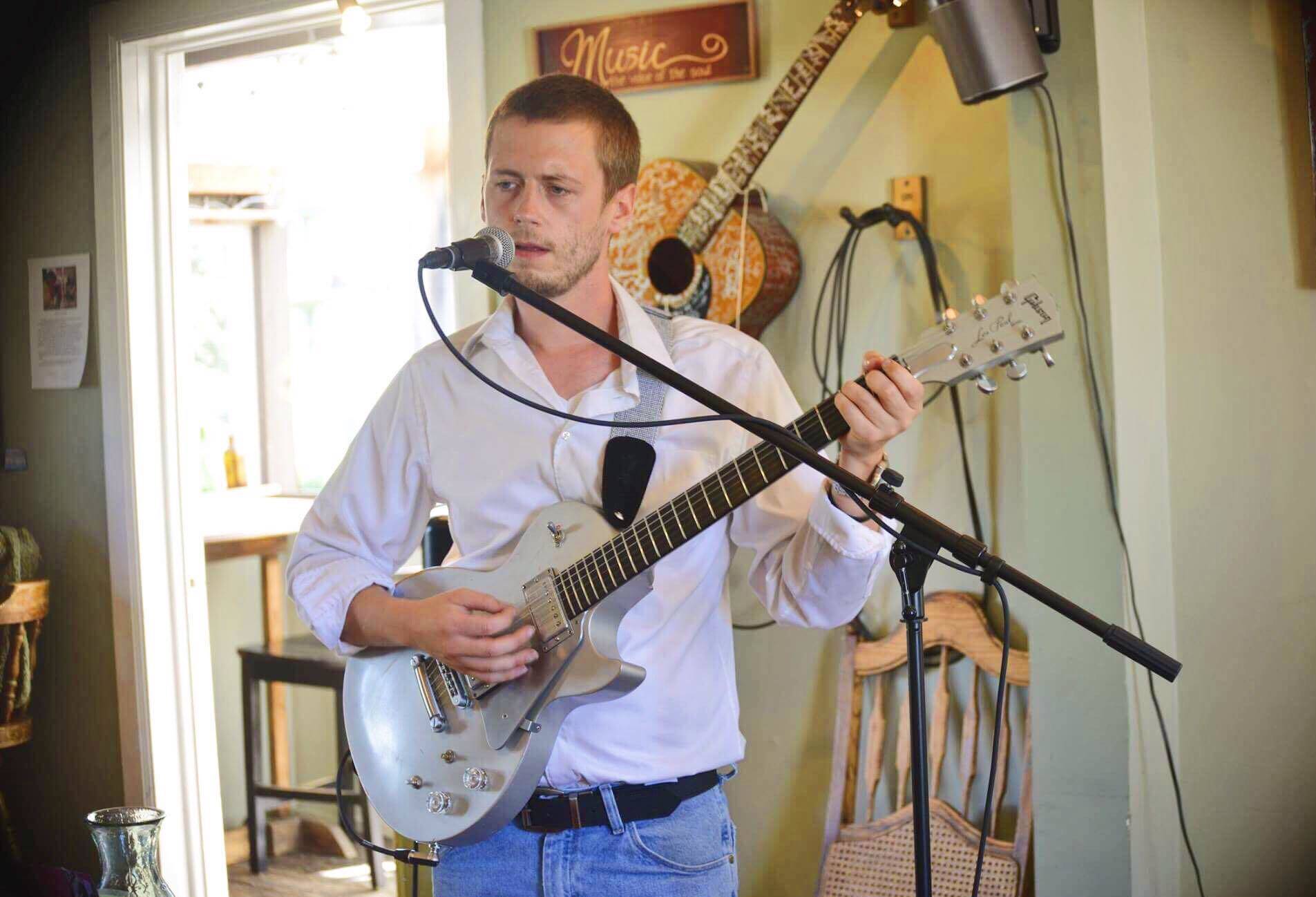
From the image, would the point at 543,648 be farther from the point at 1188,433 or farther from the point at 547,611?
→ the point at 1188,433

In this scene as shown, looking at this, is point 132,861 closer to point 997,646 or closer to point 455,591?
point 455,591

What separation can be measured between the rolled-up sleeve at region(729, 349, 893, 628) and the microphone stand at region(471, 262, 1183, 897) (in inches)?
7.4

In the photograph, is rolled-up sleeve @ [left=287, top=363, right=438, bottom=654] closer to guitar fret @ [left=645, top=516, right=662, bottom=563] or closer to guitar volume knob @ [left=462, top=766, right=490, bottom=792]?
guitar volume knob @ [left=462, top=766, right=490, bottom=792]

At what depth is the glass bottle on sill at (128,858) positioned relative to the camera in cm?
166

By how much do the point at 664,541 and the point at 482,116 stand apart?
4.93ft

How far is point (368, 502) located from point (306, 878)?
2419 mm

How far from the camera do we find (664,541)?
1.33 meters

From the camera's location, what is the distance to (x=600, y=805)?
1.40 meters

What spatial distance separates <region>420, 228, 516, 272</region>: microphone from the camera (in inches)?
44.8

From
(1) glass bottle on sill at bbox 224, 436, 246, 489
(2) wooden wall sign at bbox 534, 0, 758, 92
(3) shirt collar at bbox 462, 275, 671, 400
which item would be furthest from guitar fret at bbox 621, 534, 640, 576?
(1) glass bottle on sill at bbox 224, 436, 246, 489

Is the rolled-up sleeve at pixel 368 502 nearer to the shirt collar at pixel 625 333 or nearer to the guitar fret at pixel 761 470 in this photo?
the shirt collar at pixel 625 333

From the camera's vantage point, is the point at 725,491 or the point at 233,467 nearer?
the point at 725,491

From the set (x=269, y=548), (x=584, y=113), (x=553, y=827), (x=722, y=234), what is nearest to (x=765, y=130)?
(x=722, y=234)

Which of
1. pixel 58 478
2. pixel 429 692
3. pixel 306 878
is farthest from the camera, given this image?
pixel 306 878
